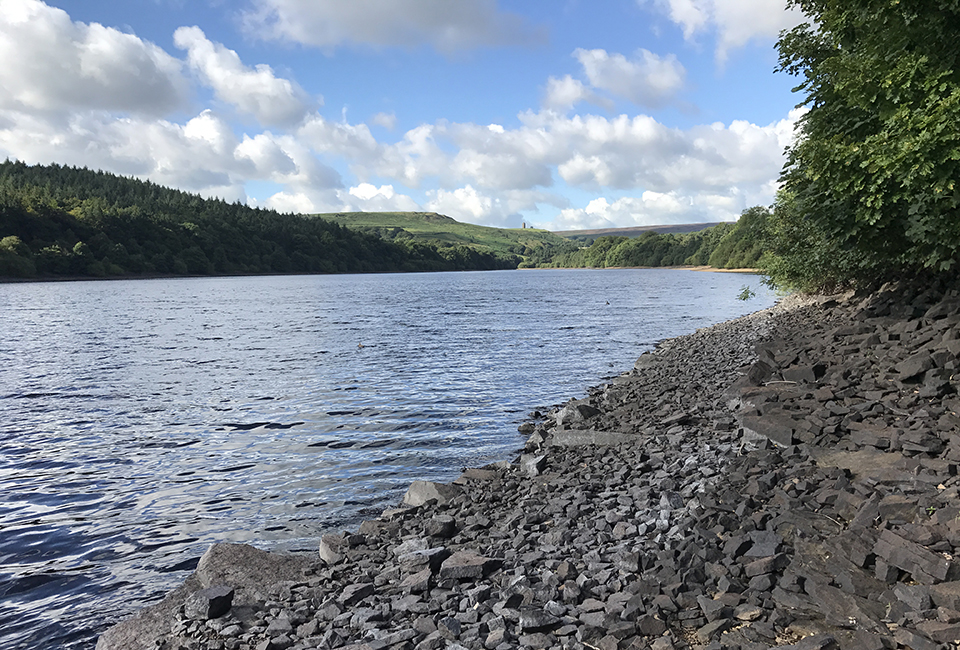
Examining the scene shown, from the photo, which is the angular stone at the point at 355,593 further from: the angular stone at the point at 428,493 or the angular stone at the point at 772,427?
the angular stone at the point at 772,427

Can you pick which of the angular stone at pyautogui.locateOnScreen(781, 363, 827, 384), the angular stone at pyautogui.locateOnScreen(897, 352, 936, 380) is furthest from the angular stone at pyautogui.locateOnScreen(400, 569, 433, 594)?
the angular stone at pyautogui.locateOnScreen(781, 363, 827, 384)

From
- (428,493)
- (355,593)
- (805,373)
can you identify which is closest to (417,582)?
(355,593)

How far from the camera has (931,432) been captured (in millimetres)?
10797

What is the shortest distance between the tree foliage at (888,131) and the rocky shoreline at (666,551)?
4.13 meters

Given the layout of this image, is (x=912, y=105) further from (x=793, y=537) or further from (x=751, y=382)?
(x=793, y=537)

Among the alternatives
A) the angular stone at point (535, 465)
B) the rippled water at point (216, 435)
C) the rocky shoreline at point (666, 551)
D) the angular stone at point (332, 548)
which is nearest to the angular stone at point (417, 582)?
the rocky shoreline at point (666, 551)

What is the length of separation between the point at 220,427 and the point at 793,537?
59.8 ft

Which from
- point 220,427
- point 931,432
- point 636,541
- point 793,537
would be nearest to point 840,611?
point 793,537

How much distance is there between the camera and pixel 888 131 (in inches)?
657

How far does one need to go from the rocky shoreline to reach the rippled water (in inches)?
69.9

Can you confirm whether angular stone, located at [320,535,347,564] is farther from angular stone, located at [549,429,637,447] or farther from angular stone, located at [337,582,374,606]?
angular stone, located at [549,429,637,447]

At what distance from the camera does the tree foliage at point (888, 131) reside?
15.0m

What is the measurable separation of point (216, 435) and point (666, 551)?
1607 cm

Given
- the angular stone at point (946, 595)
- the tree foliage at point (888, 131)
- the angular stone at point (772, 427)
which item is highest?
the tree foliage at point (888, 131)
